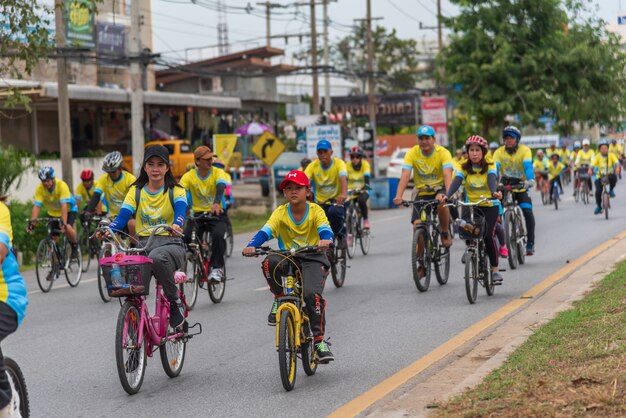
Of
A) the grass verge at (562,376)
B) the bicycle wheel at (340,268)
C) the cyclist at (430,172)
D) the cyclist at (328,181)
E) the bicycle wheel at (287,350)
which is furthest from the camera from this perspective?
the cyclist at (328,181)

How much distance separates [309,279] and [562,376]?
7.31 ft

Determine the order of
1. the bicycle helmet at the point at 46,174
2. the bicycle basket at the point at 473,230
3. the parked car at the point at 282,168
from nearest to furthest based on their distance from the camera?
the bicycle basket at the point at 473,230
the bicycle helmet at the point at 46,174
the parked car at the point at 282,168

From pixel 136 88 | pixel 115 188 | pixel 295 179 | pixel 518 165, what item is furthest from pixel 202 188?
pixel 136 88

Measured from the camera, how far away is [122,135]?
47.7 metres

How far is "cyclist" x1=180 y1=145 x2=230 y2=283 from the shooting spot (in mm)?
14023

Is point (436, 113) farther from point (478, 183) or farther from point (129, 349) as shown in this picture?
point (129, 349)

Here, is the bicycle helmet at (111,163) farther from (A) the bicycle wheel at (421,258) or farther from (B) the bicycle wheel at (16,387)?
(B) the bicycle wheel at (16,387)

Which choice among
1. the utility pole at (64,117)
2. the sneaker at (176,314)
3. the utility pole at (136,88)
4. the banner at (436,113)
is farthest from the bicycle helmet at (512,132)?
the banner at (436,113)

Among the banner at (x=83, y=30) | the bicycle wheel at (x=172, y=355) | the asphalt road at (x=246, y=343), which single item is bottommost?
the asphalt road at (x=246, y=343)

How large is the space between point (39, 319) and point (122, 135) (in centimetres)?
3479

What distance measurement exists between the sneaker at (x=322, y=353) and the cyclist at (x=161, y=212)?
1.15 metres

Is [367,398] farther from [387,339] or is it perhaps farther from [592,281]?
[592,281]

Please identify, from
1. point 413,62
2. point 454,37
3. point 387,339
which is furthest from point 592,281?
point 413,62

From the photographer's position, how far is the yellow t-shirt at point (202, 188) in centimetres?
1434
